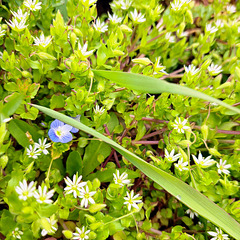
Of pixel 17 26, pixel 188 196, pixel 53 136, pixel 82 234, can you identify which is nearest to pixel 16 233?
pixel 82 234

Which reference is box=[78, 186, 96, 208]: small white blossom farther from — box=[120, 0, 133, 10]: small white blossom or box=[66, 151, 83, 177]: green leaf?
box=[120, 0, 133, 10]: small white blossom

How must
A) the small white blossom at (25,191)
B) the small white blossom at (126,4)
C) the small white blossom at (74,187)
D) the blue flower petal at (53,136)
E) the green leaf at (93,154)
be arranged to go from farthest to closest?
the small white blossom at (126,4) < the green leaf at (93,154) < the blue flower petal at (53,136) < the small white blossom at (74,187) < the small white blossom at (25,191)

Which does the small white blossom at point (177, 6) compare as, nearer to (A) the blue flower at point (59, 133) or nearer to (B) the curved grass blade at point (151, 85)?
(B) the curved grass blade at point (151, 85)

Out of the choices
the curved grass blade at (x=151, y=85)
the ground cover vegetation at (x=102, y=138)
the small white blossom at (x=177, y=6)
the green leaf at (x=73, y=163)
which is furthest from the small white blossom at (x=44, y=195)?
the small white blossom at (x=177, y=6)

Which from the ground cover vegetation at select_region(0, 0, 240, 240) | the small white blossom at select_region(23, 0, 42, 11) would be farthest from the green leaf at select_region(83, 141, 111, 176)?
the small white blossom at select_region(23, 0, 42, 11)

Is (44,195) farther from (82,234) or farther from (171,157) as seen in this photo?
(171,157)

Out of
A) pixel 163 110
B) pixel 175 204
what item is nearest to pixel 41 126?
pixel 163 110

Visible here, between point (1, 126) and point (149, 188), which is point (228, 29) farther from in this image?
point (1, 126)
